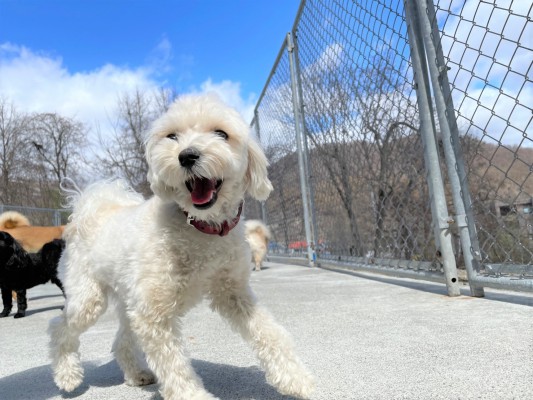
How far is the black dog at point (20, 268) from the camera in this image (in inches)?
Answer: 201

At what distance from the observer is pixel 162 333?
182 cm

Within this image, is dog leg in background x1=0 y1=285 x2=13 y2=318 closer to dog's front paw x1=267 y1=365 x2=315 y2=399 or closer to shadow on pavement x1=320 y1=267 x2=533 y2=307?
shadow on pavement x1=320 y1=267 x2=533 y2=307

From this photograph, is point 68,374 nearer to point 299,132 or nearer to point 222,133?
point 222,133

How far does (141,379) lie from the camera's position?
7.55 ft

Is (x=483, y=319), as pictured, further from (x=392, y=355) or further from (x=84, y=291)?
(x=84, y=291)

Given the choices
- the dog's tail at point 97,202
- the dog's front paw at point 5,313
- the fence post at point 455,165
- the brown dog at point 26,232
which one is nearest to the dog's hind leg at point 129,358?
the dog's tail at point 97,202

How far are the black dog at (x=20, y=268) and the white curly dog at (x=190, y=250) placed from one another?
3.46 metres

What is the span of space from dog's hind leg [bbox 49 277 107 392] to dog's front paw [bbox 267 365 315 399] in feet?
3.67

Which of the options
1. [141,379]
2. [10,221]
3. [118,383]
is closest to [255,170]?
[141,379]

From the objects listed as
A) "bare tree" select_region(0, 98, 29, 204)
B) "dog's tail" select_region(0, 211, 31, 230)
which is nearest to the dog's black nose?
"dog's tail" select_region(0, 211, 31, 230)

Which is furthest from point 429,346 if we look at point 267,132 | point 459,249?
point 267,132

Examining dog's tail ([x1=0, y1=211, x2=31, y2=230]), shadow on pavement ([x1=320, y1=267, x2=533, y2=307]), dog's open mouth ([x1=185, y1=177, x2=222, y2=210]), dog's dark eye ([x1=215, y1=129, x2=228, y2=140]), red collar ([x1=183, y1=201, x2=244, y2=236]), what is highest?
dog's tail ([x1=0, y1=211, x2=31, y2=230])

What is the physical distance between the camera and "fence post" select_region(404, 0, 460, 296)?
3412 mm

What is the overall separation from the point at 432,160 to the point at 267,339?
2.20 meters
